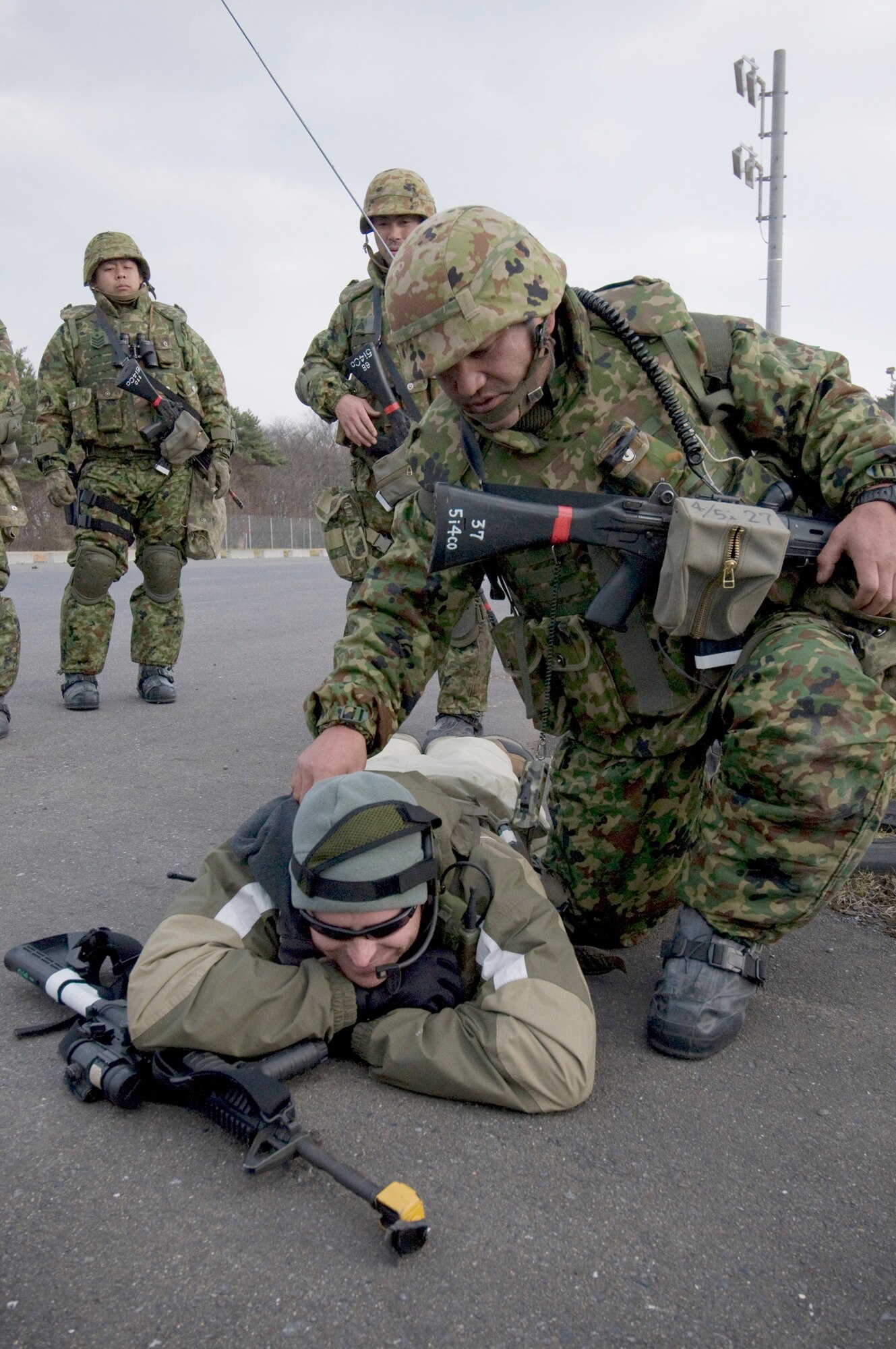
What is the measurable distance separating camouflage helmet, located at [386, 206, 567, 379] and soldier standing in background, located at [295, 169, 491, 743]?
2406 millimetres

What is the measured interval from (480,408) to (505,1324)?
1.76 m

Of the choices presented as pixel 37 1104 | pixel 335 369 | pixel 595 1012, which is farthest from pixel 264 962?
pixel 335 369

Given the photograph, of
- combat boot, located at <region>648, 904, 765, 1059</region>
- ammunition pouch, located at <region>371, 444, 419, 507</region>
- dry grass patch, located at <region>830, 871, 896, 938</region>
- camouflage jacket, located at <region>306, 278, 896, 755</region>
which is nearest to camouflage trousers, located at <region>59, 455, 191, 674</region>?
ammunition pouch, located at <region>371, 444, 419, 507</region>

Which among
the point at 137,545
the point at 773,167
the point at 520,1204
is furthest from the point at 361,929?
the point at 773,167

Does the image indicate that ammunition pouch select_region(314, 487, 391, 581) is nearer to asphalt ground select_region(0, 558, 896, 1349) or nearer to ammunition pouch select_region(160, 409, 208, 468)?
ammunition pouch select_region(160, 409, 208, 468)

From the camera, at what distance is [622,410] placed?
2668 millimetres

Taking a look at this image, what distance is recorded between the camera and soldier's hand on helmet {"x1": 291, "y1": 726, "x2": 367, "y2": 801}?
248 cm

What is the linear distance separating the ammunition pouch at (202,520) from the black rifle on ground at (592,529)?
390 cm

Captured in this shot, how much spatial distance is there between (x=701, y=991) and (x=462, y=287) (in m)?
1.53

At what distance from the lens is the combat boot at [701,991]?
2.32 meters

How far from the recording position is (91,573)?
19.3 feet

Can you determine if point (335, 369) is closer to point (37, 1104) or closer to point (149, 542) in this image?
point (149, 542)

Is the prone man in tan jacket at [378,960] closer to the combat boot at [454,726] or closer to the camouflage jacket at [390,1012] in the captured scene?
the camouflage jacket at [390,1012]

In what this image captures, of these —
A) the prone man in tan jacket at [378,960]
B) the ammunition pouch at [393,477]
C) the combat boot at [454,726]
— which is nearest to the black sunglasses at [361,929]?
the prone man in tan jacket at [378,960]
